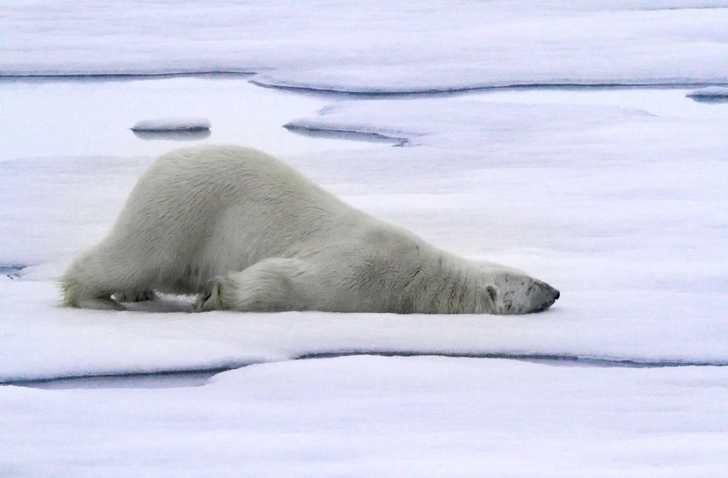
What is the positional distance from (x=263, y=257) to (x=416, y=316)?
56 cm

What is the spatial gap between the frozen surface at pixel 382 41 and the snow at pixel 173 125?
217 centimetres

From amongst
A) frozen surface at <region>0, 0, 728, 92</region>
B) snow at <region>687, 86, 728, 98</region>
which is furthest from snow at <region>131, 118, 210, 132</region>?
snow at <region>687, 86, 728, 98</region>

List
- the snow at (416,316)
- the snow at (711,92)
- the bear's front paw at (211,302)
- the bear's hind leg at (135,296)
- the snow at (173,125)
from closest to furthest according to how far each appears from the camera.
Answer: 1. the snow at (416,316)
2. the bear's front paw at (211,302)
3. the bear's hind leg at (135,296)
4. the snow at (173,125)
5. the snow at (711,92)

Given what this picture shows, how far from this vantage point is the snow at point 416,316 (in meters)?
2.18

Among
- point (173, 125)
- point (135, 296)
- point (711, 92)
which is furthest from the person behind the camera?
point (711, 92)

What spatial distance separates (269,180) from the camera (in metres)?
3.59

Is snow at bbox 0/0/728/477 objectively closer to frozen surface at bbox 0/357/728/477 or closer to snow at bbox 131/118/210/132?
frozen surface at bbox 0/357/728/477

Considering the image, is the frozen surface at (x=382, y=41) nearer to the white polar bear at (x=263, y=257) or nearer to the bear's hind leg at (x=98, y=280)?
the white polar bear at (x=263, y=257)

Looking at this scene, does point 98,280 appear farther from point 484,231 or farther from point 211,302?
point 484,231

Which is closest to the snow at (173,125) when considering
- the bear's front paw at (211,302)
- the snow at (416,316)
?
the snow at (416,316)

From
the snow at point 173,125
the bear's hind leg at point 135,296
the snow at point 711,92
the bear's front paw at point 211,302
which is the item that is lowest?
the bear's hind leg at point 135,296

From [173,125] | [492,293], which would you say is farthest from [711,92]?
[492,293]

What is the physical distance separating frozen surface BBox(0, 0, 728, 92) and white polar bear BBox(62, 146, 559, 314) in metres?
5.86

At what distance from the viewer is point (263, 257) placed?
11.6ft
